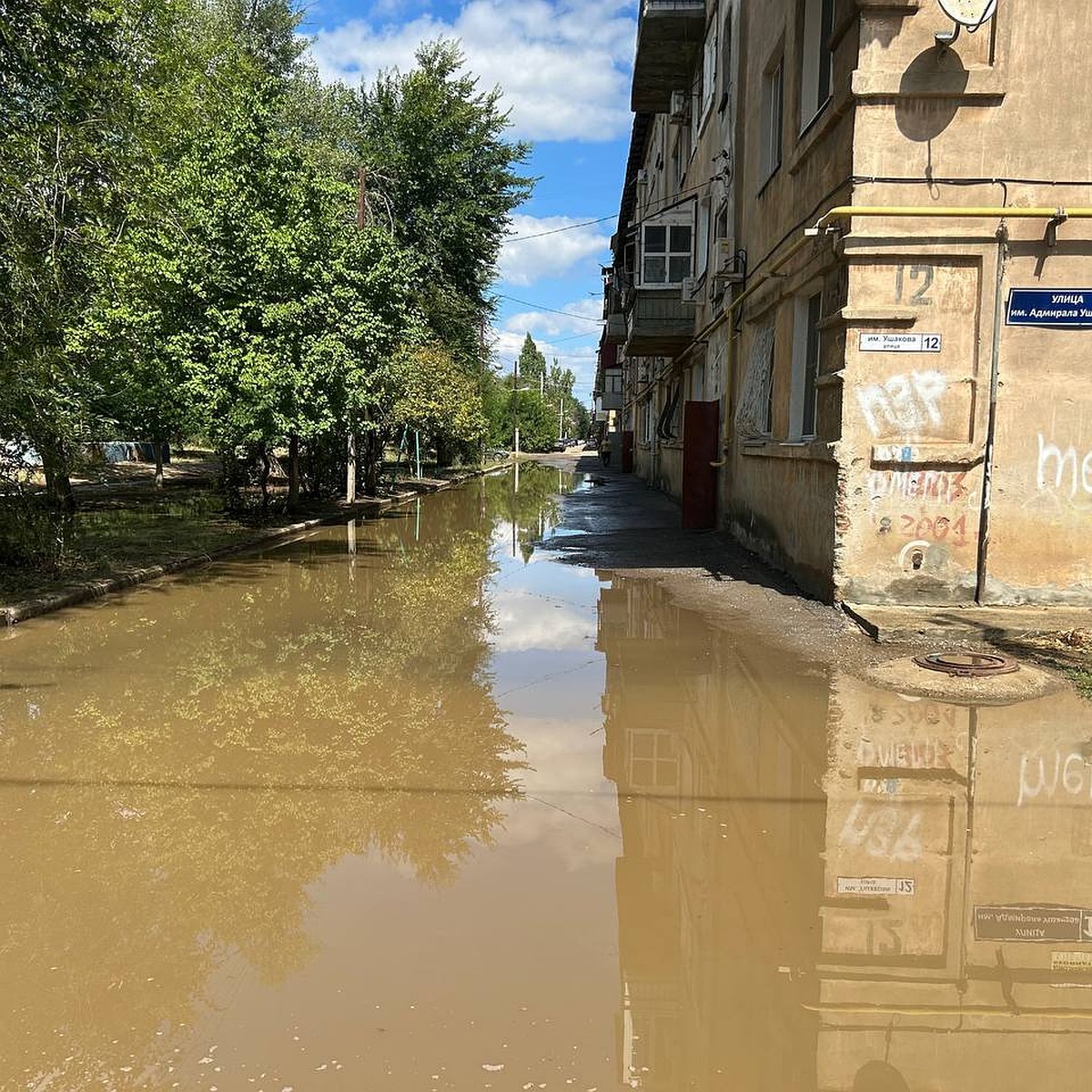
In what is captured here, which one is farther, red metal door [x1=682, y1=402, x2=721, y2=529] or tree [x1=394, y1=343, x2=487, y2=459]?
tree [x1=394, y1=343, x2=487, y2=459]

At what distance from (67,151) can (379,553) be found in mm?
6921

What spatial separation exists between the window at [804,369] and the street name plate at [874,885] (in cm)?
749

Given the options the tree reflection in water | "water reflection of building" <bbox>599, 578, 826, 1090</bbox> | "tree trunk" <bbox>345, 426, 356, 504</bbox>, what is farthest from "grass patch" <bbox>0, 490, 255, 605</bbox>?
"water reflection of building" <bbox>599, 578, 826, 1090</bbox>

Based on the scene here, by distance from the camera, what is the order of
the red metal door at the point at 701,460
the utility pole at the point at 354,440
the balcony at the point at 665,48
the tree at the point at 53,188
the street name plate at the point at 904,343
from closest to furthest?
the street name plate at the point at 904,343
the tree at the point at 53,188
the red metal door at the point at 701,460
the balcony at the point at 665,48
the utility pole at the point at 354,440

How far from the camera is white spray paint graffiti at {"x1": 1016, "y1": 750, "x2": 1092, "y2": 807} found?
4.61 m

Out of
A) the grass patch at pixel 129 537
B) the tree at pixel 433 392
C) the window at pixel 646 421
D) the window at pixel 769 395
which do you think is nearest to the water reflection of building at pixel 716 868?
the window at pixel 769 395

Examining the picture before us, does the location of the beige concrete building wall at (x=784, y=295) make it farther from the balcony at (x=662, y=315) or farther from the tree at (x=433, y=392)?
Result: the tree at (x=433, y=392)

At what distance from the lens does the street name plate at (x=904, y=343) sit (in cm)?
836

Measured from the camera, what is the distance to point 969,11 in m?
7.85

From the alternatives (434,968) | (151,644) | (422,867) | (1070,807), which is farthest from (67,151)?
(1070,807)

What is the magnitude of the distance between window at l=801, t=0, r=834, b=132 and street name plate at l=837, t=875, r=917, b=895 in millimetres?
9288

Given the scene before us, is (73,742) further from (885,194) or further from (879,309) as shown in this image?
(885,194)

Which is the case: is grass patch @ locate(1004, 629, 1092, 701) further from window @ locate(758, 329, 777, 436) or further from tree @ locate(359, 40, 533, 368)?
tree @ locate(359, 40, 533, 368)

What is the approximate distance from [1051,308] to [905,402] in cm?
152
